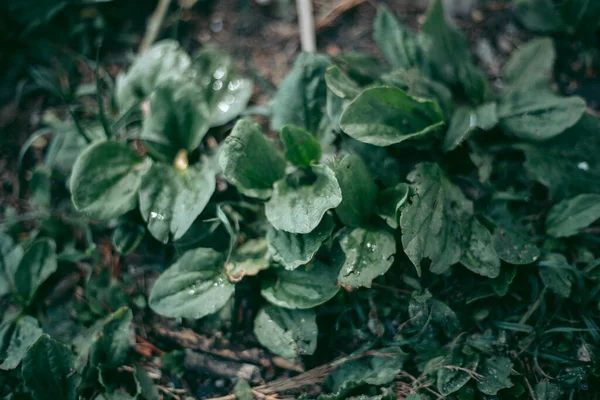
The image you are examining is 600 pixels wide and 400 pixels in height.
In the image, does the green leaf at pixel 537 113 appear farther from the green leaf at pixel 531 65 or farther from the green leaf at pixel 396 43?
the green leaf at pixel 396 43

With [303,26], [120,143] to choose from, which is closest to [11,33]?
[120,143]

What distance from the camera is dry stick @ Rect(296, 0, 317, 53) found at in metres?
2.59

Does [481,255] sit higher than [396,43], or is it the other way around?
[396,43]

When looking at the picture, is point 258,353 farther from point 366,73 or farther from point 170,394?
point 366,73

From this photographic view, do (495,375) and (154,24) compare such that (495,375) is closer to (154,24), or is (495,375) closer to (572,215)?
(572,215)

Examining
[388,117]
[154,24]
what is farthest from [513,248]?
[154,24]

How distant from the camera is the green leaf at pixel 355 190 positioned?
1.83m

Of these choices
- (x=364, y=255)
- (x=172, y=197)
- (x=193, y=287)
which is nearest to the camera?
(x=364, y=255)

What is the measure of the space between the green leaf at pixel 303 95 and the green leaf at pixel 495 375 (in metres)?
1.18

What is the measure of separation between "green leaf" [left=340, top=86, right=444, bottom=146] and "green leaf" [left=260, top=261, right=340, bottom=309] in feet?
1.80

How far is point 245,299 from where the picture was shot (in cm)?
206

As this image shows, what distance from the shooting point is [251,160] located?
1963 millimetres

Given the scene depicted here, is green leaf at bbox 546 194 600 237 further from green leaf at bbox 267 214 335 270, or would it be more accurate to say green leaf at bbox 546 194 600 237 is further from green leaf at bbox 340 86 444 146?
green leaf at bbox 267 214 335 270

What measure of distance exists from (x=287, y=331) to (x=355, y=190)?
0.61 meters
